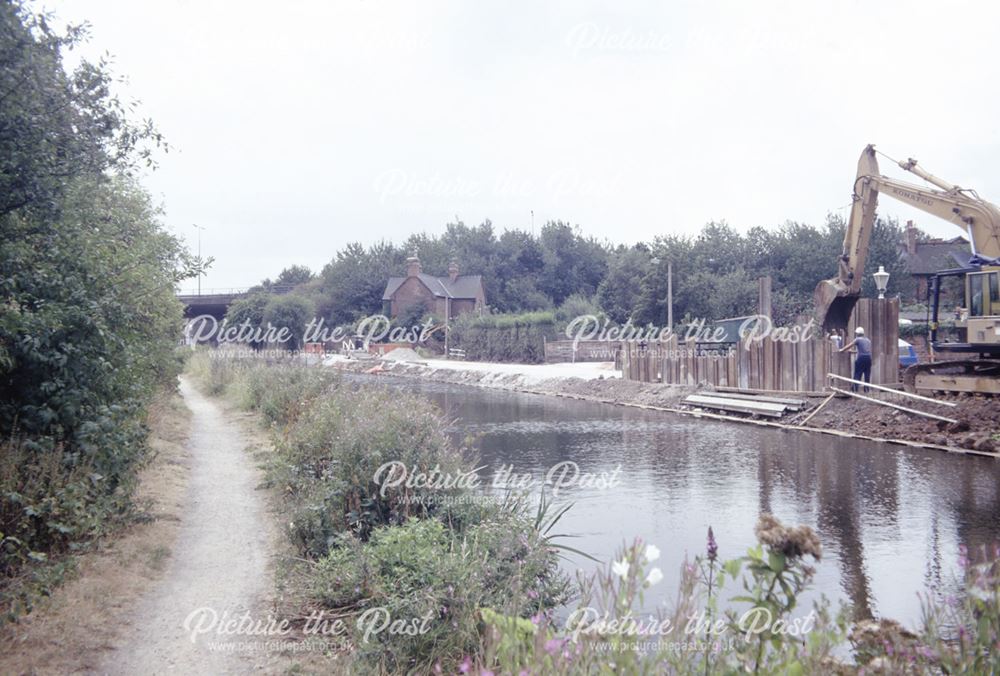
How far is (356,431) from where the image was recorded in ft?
26.3

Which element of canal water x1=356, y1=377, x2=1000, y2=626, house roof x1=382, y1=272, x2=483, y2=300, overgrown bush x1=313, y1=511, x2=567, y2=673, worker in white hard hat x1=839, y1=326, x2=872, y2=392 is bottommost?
canal water x1=356, y1=377, x2=1000, y2=626

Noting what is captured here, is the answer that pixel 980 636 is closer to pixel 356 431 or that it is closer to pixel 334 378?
pixel 356 431

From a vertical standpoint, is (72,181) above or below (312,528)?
above

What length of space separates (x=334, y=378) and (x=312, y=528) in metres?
10.8

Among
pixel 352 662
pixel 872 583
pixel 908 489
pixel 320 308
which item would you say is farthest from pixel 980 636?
pixel 320 308

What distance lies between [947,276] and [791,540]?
64.9 feet

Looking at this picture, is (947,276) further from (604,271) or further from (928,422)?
(604,271)

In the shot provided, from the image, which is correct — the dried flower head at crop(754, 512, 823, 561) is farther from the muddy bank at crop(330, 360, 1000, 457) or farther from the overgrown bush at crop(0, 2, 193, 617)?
the muddy bank at crop(330, 360, 1000, 457)

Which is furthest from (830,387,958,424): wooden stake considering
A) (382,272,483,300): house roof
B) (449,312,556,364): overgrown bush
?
(382,272,483,300): house roof

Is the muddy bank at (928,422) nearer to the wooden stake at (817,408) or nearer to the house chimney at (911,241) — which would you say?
the wooden stake at (817,408)

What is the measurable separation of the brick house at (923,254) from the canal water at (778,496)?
41.8 m

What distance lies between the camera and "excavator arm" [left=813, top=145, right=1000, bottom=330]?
18.9 metres

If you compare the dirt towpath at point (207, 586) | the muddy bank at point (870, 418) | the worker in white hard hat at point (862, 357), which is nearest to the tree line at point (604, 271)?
the muddy bank at point (870, 418)

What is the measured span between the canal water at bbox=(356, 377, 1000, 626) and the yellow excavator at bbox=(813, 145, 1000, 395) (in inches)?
170
